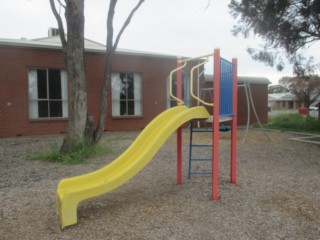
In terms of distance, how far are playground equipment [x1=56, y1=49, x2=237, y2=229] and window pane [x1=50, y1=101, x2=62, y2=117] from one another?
30.2 feet

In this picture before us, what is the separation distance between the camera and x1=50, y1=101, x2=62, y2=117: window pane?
45.4 ft

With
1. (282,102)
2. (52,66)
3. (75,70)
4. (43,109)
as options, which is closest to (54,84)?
(52,66)

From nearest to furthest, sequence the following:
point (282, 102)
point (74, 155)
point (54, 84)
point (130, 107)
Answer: point (74, 155), point (54, 84), point (130, 107), point (282, 102)

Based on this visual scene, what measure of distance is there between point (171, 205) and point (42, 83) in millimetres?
10421

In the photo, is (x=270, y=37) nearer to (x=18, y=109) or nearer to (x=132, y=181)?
(x=132, y=181)

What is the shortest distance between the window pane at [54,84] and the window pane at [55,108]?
0.78 ft

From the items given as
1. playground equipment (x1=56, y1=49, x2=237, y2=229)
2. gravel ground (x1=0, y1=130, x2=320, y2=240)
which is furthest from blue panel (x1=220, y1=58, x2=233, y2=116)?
gravel ground (x1=0, y1=130, x2=320, y2=240)

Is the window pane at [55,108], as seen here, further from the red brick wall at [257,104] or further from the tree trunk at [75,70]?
the red brick wall at [257,104]

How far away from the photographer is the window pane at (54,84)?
1377 centimetres

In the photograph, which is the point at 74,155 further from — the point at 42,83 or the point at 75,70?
the point at 42,83

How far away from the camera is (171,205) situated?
4.67 meters

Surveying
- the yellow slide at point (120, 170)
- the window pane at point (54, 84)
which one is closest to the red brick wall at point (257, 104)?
the window pane at point (54, 84)

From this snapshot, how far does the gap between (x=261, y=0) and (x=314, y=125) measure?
813 cm

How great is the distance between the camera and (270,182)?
5.92m
